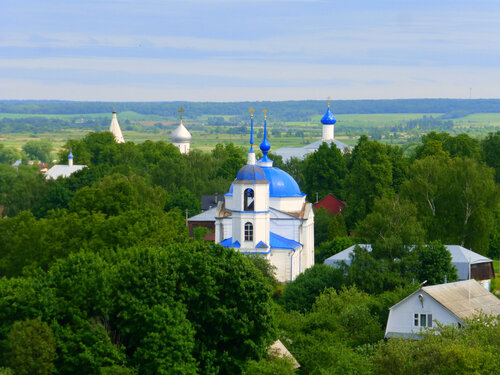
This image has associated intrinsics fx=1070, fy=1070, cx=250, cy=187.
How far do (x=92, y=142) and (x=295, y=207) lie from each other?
56.7 m

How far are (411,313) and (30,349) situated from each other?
15.5m

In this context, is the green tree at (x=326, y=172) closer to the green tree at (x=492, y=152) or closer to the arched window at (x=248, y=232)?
the green tree at (x=492, y=152)

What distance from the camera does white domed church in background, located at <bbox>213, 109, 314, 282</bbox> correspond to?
55844mm

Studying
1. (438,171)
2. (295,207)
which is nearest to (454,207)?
(438,171)

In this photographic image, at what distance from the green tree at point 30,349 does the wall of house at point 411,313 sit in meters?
13.7

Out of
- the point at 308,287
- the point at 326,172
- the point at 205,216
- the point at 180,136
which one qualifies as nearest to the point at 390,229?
the point at 308,287

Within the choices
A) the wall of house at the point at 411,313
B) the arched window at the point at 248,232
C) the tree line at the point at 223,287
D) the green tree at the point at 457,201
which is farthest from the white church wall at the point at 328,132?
the wall of house at the point at 411,313

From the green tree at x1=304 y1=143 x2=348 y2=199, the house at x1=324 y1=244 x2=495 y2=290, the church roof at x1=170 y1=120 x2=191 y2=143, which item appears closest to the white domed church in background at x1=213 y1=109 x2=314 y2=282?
the house at x1=324 y1=244 x2=495 y2=290

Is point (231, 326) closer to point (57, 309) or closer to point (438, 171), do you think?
point (57, 309)

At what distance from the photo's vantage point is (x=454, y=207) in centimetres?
6038

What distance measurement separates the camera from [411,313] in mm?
38969

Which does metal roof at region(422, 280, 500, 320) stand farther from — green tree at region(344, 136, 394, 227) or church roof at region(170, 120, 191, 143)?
church roof at region(170, 120, 191, 143)

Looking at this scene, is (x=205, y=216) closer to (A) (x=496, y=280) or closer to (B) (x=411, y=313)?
(A) (x=496, y=280)

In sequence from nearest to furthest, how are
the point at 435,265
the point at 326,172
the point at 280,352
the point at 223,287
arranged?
the point at 223,287
the point at 280,352
the point at 435,265
the point at 326,172
